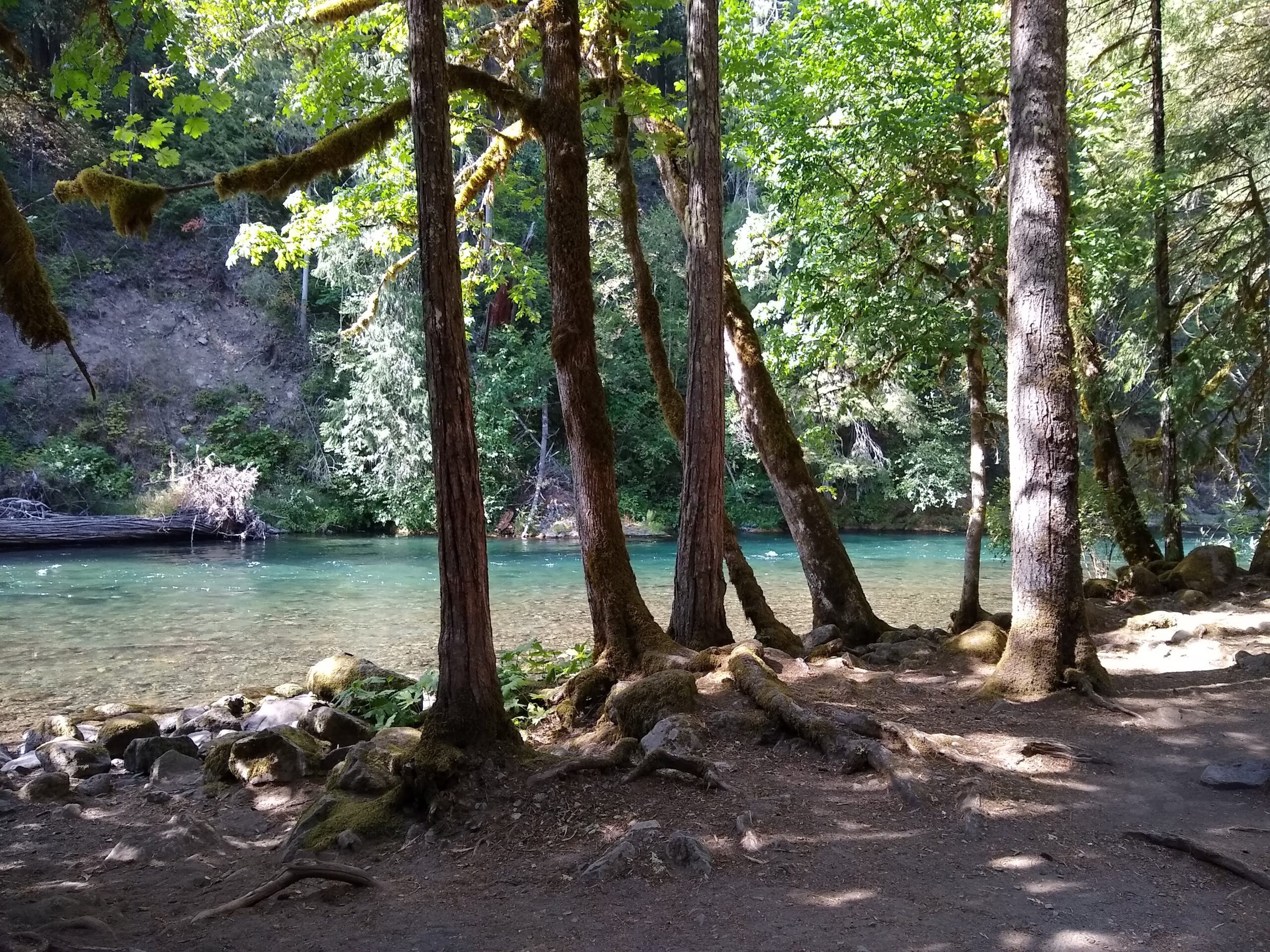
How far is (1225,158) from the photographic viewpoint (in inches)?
416

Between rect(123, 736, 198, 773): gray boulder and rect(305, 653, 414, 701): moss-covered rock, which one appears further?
rect(305, 653, 414, 701): moss-covered rock

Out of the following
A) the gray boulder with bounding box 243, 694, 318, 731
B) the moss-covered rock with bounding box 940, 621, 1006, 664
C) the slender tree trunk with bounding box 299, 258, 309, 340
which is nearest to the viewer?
the moss-covered rock with bounding box 940, 621, 1006, 664

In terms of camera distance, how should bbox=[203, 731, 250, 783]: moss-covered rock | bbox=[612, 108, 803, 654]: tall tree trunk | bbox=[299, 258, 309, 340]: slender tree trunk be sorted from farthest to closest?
bbox=[299, 258, 309, 340]: slender tree trunk < bbox=[612, 108, 803, 654]: tall tree trunk < bbox=[203, 731, 250, 783]: moss-covered rock

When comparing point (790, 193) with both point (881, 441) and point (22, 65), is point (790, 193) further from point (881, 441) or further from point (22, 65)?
point (881, 441)

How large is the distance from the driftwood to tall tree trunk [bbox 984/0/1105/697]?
2488 centimetres

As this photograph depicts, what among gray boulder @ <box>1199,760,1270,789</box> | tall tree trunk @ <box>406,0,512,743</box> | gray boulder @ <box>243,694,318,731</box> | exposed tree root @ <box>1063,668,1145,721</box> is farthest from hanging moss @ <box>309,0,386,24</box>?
gray boulder @ <box>1199,760,1270,789</box>

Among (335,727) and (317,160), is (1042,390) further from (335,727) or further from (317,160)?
(335,727)

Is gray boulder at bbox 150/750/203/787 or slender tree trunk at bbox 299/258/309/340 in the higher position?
slender tree trunk at bbox 299/258/309/340

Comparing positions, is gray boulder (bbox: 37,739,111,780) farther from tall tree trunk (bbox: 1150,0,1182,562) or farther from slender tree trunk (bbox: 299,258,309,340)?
slender tree trunk (bbox: 299,258,309,340)

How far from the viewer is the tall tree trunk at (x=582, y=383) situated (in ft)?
21.8

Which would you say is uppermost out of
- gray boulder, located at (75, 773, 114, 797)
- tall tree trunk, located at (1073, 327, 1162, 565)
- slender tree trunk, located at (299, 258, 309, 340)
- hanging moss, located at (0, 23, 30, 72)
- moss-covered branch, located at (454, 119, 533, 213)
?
slender tree trunk, located at (299, 258, 309, 340)

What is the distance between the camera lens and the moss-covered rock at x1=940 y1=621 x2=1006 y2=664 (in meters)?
7.62

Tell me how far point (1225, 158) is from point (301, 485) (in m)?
28.7

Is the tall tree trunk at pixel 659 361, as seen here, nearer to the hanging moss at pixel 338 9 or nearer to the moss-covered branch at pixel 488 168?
the moss-covered branch at pixel 488 168
